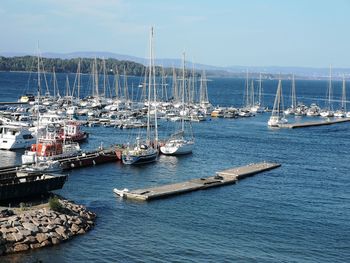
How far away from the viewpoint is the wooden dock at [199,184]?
40.9m

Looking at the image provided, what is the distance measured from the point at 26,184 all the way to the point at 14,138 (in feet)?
83.6

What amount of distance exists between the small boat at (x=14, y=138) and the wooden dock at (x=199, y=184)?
2211 cm

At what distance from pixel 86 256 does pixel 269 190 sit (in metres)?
21.2

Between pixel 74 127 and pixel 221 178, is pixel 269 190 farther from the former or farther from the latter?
pixel 74 127

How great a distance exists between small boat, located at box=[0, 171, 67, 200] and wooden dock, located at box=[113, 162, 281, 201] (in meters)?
4.77

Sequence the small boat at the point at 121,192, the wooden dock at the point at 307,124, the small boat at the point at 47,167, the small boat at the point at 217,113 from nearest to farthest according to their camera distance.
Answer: the small boat at the point at 121,192 → the small boat at the point at 47,167 → the wooden dock at the point at 307,124 → the small boat at the point at 217,113

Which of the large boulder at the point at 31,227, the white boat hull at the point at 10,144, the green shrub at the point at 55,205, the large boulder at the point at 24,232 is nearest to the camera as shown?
the large boulder at the point at 24,232

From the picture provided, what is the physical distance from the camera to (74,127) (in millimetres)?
68250

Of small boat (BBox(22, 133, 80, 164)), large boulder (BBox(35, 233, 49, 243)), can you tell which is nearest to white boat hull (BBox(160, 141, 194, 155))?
small boat (BBox(22, 133, 80, 164))

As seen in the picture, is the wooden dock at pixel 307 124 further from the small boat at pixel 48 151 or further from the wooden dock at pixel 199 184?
the small boat at pixel 48 151

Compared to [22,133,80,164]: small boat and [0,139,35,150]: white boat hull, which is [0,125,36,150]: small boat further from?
[22,133,80,164]: small boat

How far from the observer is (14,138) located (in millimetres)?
61031

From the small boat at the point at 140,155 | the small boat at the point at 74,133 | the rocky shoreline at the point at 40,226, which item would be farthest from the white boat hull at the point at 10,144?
the rocky shoreline at the point at 40,226

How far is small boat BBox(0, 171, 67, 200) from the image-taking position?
117 ft
